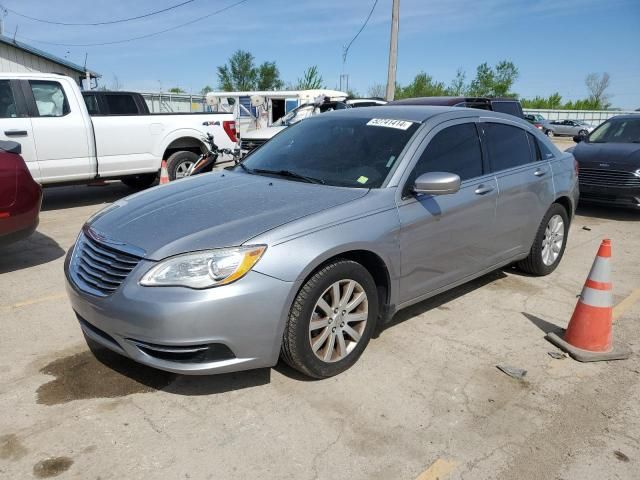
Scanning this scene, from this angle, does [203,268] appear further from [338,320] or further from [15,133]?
[15,133]

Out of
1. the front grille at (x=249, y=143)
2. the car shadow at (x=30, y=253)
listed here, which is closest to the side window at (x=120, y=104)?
the front grille at (x=249, y=143)

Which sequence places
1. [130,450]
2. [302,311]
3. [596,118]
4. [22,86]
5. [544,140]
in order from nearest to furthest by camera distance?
[130,450] < [302,311] < [544,140] < [22,86] < [596,118]

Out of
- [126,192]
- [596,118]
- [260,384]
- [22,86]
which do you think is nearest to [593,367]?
[260,384]

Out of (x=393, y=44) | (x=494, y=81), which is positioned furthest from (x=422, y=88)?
(x=393, y=44)

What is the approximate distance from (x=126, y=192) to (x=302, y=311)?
25.8 ft

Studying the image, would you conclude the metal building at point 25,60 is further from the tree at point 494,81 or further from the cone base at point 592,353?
the tree at point 494,81

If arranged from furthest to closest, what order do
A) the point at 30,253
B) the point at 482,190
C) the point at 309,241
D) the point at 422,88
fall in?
the point at 422,88, the point at 30,253, the point at 482,190, the point at 309,241

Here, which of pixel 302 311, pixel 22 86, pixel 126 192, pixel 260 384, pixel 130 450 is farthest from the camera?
pixel 126 192

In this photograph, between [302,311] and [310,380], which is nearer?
[302,311]

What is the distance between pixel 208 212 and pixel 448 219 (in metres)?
1.70

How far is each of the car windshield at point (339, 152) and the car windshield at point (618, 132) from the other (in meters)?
7.11

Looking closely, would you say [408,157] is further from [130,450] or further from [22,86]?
[22,86]

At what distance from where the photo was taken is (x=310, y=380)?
10.7 ft

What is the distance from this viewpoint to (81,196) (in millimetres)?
9367
